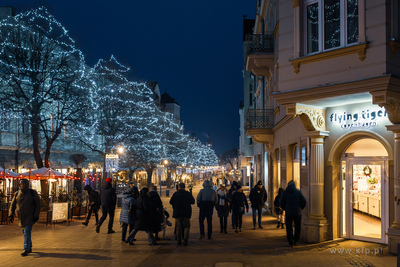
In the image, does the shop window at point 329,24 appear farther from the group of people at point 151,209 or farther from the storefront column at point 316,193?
the group of people at point 151,209

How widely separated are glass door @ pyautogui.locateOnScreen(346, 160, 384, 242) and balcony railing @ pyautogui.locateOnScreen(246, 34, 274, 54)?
9.62 meters

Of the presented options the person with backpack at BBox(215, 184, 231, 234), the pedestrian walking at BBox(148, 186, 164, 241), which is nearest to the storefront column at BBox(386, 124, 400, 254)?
the pedestrian walking at BBox(148, 186, 164, 241)

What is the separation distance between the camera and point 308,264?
31.7ft

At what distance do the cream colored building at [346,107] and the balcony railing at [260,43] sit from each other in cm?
813

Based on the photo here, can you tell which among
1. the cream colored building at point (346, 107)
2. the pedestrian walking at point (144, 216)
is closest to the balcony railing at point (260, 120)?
the cream colored building at point (346, 107)

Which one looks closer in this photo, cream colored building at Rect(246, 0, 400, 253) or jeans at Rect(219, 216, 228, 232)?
cream colored building at Rect(246, 0, 400, 253)

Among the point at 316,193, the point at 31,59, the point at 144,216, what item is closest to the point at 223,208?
the point at 144,216

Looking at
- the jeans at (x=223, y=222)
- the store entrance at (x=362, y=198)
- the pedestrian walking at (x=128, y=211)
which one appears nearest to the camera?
the store entrance at (x=362, y=198)

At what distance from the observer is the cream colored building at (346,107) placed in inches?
390

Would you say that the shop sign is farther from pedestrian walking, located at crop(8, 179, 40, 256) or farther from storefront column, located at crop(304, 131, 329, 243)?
pedestrian walking, located at crop(8, 179, 40, 256)

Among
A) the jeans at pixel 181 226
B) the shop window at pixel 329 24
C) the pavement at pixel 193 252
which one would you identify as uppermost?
the shop window at pixel 329 24

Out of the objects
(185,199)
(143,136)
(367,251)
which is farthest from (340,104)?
(143,136)

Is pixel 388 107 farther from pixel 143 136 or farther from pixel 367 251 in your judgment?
pixel 143 136

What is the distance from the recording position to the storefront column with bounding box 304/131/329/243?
12.2 meters
